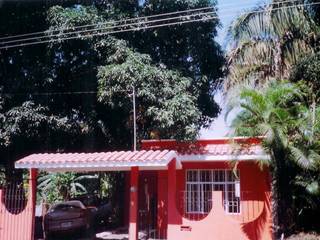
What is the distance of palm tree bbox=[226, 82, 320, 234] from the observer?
11914mm

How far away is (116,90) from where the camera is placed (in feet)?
51.8

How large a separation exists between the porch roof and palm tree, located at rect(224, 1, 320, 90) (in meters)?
6.15

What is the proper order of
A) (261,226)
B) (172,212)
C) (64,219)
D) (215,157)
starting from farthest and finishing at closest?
(64,219) → (215,157) → (261,226) → (172,212)

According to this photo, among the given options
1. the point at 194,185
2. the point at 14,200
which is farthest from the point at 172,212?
the point at 14,200

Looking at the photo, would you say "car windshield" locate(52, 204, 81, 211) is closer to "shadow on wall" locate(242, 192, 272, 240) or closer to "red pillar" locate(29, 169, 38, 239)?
"red pillar" locate(29, 169, 38, 239)

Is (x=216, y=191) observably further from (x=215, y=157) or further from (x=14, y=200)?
(x=14, y=200)

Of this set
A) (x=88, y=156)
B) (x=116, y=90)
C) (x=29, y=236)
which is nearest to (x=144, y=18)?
(x=116, y=90)

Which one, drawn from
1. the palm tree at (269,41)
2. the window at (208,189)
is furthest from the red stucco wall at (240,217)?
the palm tree at (269,41)

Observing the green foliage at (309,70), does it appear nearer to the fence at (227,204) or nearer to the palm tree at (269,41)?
the palm tree at (269,41)

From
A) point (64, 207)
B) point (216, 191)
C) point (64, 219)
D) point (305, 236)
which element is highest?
point (216, 191)

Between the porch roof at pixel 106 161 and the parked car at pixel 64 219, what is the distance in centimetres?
253

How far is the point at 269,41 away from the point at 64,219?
10.2m

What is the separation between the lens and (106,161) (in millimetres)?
12375

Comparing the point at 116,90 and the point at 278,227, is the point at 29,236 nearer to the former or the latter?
the point at 116,90
